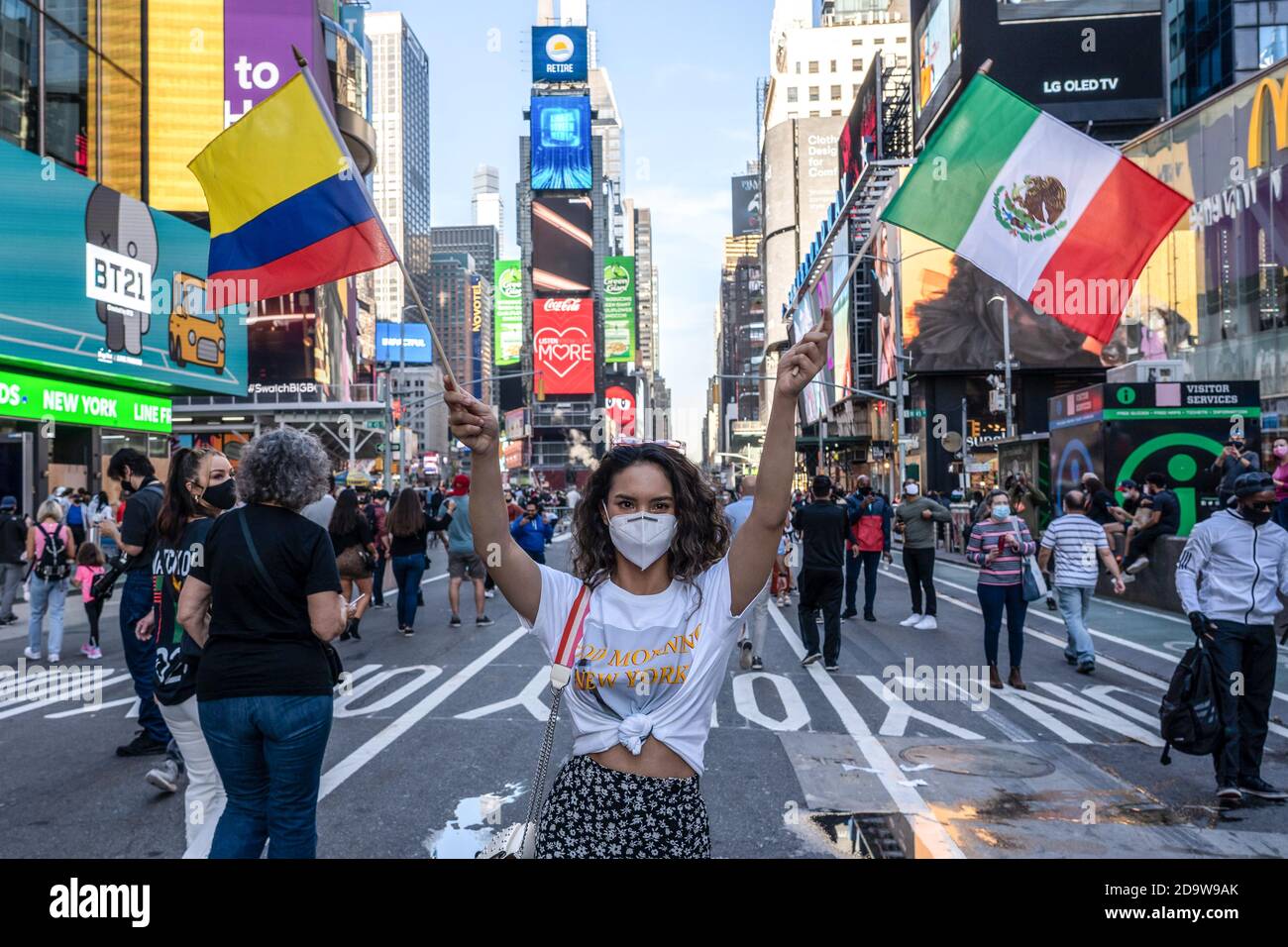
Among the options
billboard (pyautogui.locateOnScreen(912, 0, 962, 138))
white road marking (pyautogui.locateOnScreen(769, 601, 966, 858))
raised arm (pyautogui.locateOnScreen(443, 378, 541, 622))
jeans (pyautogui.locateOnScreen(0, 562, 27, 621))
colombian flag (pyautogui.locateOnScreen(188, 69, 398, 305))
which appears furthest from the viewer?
billboard (pyautogui.locateOnScreen(912, 0, 962, 138))

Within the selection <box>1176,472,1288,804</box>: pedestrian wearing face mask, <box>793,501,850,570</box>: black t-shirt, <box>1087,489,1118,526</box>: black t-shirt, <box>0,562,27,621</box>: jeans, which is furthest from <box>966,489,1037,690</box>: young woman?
<box>0,562,27,621</box>: jeans

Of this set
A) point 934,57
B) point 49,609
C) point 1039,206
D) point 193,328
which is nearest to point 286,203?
point 1039,206

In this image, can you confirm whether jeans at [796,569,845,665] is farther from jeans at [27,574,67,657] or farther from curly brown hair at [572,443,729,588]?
jeans at [27,574,67,657]

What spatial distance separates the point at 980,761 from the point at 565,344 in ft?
426

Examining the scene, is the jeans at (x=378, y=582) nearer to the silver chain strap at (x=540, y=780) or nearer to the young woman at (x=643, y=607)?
the young woman at (x=643, y=607)

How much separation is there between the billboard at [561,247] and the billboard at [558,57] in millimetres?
21714

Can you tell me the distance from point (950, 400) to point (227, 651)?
55.9 meters

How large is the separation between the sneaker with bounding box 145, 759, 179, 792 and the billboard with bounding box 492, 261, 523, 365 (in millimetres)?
173396

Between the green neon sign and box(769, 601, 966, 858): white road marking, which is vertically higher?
the green neon sign

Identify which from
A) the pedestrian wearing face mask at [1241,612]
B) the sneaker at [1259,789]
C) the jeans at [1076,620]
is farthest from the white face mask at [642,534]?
the jeans at [1076,620]

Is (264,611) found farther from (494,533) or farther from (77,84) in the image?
(77,84)

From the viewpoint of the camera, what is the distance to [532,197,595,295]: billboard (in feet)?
433
